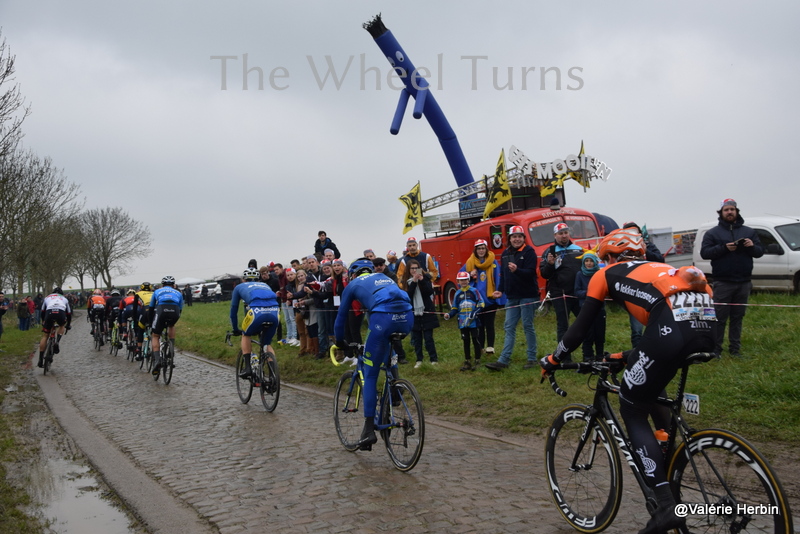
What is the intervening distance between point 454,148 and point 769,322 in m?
22.8

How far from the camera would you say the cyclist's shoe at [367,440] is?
726 cm

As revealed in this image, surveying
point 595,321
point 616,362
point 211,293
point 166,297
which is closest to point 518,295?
point 595,321

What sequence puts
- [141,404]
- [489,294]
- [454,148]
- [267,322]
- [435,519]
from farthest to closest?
[454,148], [489,294], [141,404], [267,322], [435,519]

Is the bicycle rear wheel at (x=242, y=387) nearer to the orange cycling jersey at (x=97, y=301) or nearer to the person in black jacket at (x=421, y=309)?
the person in black jacket at (x=421, y=309)

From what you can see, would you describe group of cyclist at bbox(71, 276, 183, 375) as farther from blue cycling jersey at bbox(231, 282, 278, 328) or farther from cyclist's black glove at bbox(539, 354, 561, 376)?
cyclist's black glove at bbox(539, 354, 561, 376)

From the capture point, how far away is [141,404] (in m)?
11.9

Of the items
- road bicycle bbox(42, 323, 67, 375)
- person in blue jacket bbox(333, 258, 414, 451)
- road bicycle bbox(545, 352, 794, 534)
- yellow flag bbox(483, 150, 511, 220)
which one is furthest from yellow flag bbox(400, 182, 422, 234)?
road bicycle bbox(545, 352, 794, 534)

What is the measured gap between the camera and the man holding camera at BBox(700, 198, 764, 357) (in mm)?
10031

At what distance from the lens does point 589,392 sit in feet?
30.8

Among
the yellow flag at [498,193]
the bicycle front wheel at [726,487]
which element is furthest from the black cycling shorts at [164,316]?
the bicycle front wheel at [726,487]

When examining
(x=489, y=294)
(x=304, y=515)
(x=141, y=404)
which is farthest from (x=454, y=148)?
(x=304, y=515)

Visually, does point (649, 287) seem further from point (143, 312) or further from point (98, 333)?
point (98, 333)

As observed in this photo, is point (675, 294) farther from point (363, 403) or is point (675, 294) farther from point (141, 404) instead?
point (141, 404)

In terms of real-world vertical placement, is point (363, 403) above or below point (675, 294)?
below
